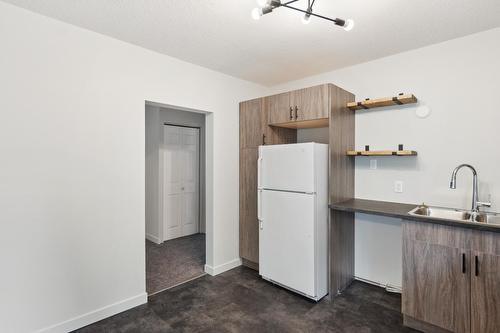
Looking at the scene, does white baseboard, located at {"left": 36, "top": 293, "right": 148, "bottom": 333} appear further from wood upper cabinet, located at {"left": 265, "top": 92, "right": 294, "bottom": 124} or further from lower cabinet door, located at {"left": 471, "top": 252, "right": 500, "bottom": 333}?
lower cabinet door, located at {"left": 471, "top": 252, "right": 500, "bottom": 333}

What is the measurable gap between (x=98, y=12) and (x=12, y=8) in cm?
59

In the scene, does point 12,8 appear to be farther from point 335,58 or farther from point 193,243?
point 193,243

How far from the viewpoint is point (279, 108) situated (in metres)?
3.05

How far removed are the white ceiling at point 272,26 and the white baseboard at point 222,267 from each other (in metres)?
2.52

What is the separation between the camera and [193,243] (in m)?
4.47

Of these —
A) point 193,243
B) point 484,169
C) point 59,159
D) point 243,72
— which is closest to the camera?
point 59,159

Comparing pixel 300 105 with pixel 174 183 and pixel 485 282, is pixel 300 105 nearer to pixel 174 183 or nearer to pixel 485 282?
pixel 485 282

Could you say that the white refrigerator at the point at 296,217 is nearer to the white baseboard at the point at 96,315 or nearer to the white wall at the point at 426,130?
the white wall at the point at 426,130

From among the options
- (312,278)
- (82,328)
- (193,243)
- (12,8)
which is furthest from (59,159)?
(193,243)

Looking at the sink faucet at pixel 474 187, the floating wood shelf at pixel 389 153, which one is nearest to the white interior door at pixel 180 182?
the floating wood shelf at pixel 389 153

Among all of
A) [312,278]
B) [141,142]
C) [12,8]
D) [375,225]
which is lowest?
[312,278]

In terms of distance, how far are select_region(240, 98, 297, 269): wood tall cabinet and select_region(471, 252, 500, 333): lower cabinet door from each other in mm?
2092

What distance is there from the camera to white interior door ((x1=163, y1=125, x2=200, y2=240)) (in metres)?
4.64

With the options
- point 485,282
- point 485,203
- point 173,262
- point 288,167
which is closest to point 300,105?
point 288,167
